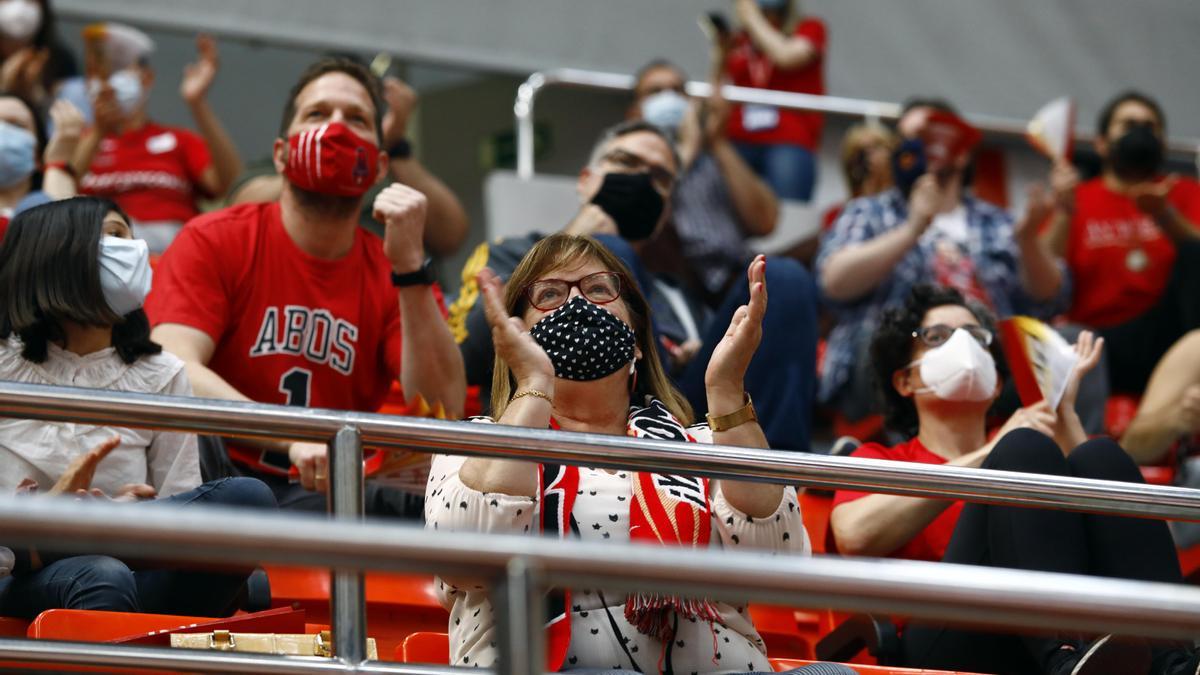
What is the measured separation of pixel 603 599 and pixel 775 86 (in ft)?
17.4

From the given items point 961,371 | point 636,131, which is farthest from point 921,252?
point 961,371

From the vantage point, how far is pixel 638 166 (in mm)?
5293

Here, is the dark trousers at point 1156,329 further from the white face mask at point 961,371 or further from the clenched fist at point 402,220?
the clenched fist at point 402,220

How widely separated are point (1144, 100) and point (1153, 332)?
107cm

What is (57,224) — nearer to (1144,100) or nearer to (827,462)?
(827,462)

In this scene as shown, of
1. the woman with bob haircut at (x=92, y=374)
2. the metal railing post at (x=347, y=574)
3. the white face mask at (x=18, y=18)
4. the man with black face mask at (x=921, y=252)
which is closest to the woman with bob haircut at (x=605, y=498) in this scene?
the metal railing post at (x=347, y=574)

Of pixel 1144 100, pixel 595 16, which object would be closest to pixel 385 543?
pixel 1144 100

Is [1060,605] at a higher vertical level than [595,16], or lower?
lower

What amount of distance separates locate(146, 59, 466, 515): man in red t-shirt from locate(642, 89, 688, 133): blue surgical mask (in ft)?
8.02

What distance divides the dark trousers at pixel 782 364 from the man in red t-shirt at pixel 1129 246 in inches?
88.9

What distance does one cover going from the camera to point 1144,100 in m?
7.36

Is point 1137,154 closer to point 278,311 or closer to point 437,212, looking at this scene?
point 437,212

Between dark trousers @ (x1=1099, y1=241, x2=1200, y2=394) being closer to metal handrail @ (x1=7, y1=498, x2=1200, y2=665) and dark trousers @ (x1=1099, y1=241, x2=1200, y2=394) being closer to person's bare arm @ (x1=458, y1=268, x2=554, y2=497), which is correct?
person's bare arm @ (x1=458, y1=268, x2=554, y2=497)

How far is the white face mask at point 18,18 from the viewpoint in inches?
258
